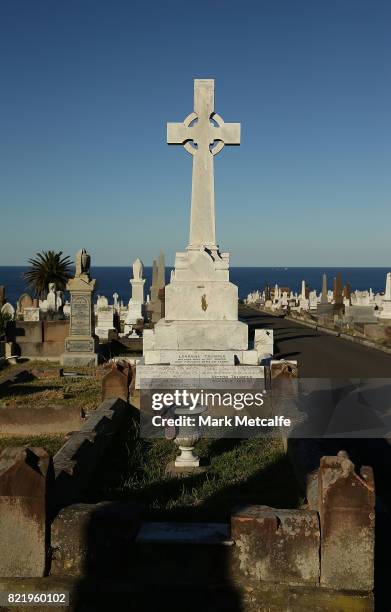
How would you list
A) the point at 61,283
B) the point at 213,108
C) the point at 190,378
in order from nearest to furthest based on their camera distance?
the point at 190,378, the point at 213,108, the point at 61,283

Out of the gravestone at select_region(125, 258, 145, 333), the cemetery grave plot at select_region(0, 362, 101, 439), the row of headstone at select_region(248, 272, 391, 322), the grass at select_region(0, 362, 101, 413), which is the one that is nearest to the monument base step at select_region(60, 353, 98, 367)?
the cemetery grave plot at select_region(0, 362, 101, 439)

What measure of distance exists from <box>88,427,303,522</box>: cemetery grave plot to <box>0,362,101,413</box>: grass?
2.99 metres

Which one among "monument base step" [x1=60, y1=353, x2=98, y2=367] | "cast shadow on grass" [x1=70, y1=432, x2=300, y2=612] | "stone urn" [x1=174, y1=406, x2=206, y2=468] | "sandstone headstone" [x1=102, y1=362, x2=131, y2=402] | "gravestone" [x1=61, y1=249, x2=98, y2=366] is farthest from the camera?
"gravestone" [x1=61, y1=249, x2=98, y2=366]

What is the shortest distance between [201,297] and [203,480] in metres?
6.05

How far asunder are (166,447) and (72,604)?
4108 mm

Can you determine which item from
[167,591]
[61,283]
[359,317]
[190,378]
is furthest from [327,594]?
[61,283]

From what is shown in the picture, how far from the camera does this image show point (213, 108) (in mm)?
13344

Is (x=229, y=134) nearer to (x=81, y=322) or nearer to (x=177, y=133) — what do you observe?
(x=177, y=133)

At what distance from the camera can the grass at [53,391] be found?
11736mm

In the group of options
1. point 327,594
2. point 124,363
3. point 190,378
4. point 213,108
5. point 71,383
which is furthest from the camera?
point 71,383

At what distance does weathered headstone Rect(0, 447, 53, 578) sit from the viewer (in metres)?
4.18

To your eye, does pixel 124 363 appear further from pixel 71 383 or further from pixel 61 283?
pixel 61 283

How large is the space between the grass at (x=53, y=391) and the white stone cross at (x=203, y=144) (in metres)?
3.97

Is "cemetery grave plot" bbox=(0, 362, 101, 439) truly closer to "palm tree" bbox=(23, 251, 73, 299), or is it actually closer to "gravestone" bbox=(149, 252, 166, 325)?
"gravestone" bbox=(149, 252, 166, 325)
